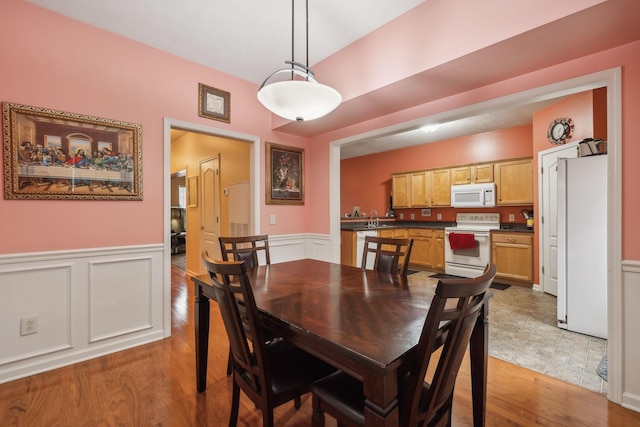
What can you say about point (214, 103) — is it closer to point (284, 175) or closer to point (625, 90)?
point (284, 175)

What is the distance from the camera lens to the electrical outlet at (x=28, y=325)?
6.70 feet

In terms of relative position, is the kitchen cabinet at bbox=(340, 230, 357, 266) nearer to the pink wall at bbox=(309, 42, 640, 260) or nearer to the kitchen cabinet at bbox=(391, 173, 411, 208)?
the kitchen cabinet at bbox=(391, 173, 411, 208)

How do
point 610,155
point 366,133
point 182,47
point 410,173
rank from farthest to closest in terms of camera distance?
point 410,173
point 366,133
point 182,47
point 610,155

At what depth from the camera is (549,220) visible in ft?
12.2

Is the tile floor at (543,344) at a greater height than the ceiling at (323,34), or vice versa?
the ceiling at (323,34)

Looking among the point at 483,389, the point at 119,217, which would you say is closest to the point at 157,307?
the point at 119,217

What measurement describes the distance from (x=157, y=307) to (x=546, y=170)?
490cm

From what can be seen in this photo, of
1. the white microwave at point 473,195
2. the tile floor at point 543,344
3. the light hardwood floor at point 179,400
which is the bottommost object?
the light hardwood floor at point 179,400

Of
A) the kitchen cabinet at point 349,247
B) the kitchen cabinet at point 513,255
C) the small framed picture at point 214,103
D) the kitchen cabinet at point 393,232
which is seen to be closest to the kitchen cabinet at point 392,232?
the kitchen cabinet at point 393,232

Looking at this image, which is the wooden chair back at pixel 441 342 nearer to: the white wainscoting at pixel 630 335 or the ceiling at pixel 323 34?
the white wainscoting at pixel 630 335

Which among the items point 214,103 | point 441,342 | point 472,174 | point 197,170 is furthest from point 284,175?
point 472,174

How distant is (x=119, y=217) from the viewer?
244 cm

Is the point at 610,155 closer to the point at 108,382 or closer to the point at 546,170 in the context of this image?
the point at 546,170

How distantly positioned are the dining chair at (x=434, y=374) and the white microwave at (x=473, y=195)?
4373 millimetres
